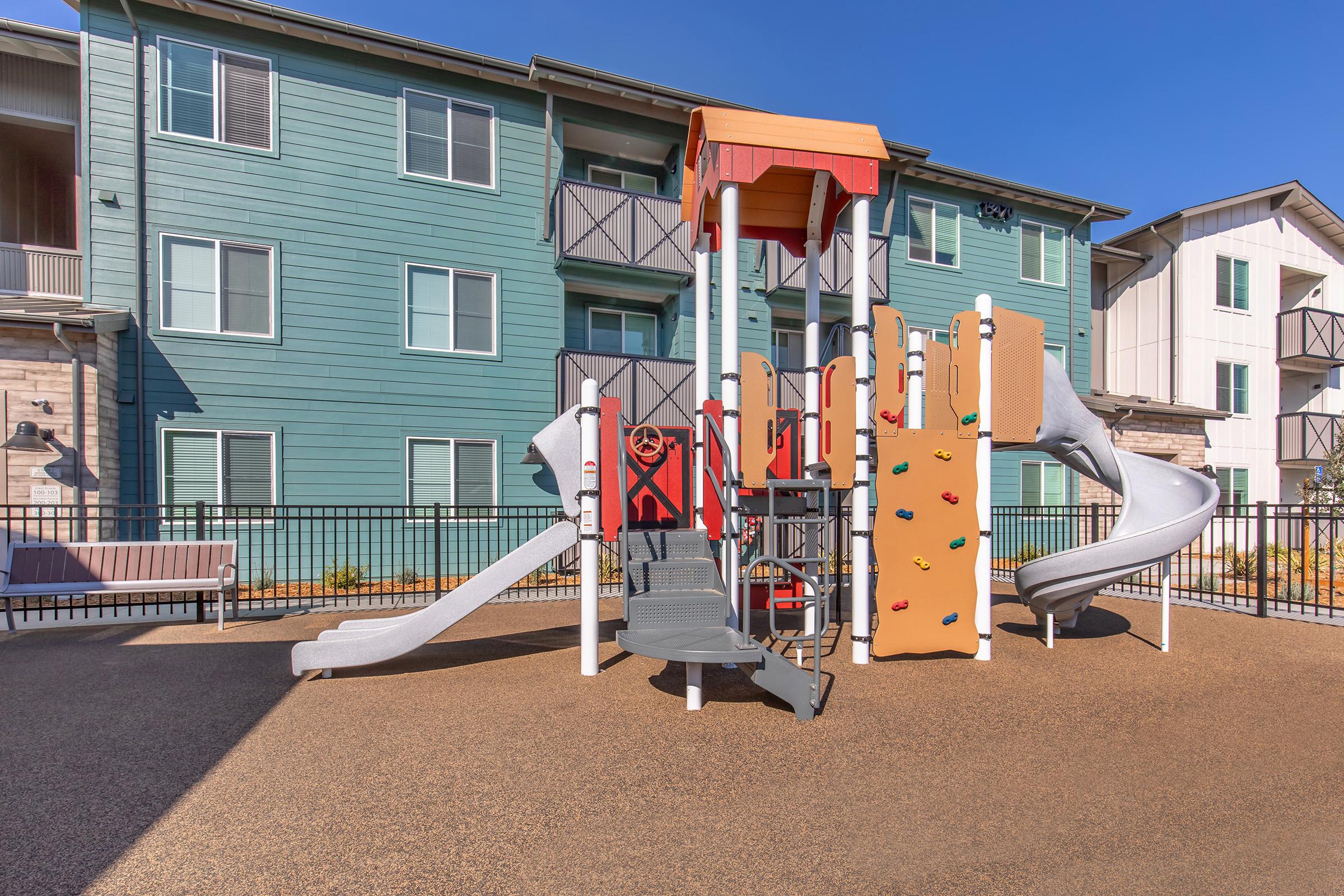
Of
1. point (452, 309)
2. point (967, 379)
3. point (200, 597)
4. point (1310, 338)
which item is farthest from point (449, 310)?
point (1310, 338)

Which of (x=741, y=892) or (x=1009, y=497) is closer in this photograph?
(x=741, y=892)

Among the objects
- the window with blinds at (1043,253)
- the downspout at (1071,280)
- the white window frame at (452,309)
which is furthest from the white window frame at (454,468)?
the downspout at (1071,280)

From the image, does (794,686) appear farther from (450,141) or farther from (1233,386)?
(1233,386)

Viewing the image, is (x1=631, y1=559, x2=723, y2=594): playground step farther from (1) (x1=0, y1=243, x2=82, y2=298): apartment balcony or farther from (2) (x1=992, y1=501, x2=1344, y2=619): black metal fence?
(1) (x1=0, y1=243, x2=82, y2=298): apartment balcony

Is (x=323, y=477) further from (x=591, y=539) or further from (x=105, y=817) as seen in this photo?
(x=105, y=817)

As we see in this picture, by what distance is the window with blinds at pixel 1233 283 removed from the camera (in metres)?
20.2

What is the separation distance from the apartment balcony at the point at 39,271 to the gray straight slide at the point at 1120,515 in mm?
15569

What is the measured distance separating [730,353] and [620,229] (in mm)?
8311

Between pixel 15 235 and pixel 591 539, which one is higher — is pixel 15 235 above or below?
above

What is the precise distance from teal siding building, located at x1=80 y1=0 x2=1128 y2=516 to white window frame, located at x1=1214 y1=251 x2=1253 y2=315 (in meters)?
13.4

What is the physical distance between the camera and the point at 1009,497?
1703 centimetres

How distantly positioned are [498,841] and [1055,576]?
5.91m

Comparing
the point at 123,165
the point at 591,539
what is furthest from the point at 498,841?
the point at 123,165

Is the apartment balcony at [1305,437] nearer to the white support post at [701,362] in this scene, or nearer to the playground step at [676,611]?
the white support post at [701,362]
